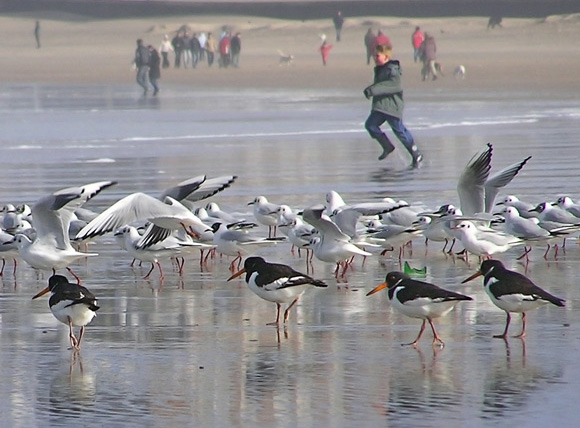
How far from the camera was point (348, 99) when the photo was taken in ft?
147

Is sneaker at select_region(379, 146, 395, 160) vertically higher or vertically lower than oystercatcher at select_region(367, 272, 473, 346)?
higher

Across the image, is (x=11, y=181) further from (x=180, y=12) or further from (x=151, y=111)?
(x=180, y=12)

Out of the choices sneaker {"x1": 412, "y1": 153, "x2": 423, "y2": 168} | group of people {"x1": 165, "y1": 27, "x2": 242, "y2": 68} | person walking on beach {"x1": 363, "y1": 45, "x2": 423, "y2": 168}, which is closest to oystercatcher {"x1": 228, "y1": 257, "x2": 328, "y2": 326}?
sneaker {"x1": 412, "y1": 153, "x2": 423, "y2": 168}

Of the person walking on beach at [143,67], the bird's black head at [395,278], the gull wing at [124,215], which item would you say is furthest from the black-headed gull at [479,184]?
the person walking on beach at [143,67]

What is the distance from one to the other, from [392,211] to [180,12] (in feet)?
346

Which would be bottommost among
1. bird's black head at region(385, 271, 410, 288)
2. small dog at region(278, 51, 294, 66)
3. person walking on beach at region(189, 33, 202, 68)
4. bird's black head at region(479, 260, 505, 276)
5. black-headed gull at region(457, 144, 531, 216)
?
bird's black head at region(385, 271, 410, 288)

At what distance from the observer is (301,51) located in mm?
91938

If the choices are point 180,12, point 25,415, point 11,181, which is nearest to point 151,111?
point 11,181

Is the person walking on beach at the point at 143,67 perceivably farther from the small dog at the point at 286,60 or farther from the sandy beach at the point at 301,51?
the small dog at the point at 286,60

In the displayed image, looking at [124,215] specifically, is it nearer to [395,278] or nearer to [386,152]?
[395,278]

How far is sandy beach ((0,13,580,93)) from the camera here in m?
60.1

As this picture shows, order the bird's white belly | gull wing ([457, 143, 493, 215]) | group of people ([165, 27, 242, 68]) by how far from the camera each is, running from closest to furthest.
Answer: the bird's white belly, gull wing ([457, 143, 493, 215]), group of people ([165, 27, 242, 68])

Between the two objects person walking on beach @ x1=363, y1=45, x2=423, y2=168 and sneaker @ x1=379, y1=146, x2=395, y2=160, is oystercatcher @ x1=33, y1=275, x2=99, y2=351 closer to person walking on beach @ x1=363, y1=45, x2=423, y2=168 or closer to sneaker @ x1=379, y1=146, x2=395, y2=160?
person walking on beach @ x1=363, y1=45, x2=423, y2=168

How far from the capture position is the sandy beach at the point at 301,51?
60062mm
